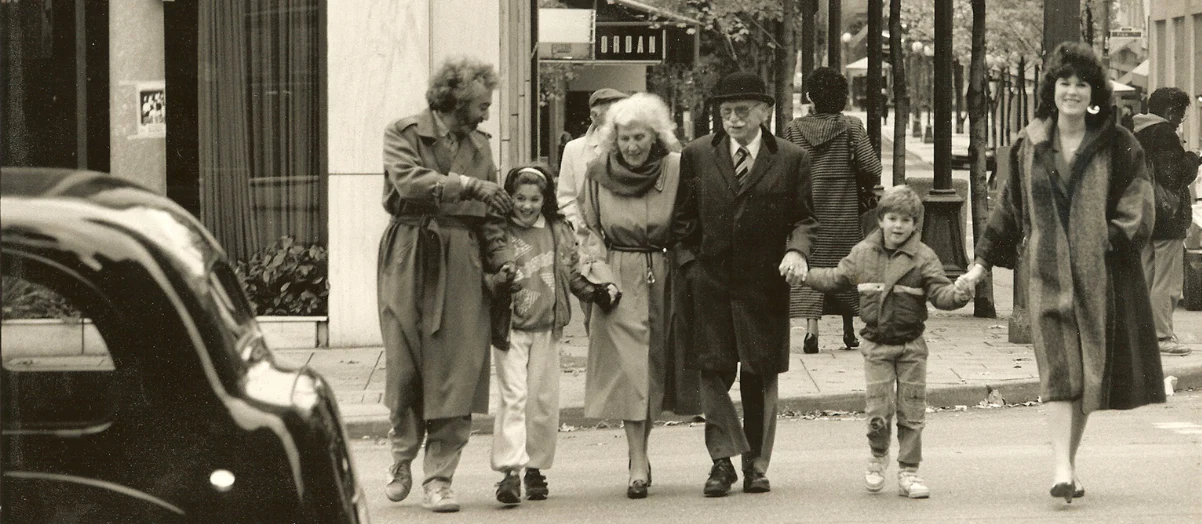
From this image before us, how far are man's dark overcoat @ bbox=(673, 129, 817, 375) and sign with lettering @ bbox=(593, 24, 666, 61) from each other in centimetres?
1526

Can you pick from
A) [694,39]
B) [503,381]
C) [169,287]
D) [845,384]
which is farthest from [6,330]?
[694,39]

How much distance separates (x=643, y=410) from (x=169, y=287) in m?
4.30

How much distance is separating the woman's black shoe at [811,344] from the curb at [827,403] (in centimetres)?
174

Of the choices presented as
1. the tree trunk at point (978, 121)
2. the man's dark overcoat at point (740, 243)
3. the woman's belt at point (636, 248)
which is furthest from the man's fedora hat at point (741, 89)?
the tree trunk at point (978, 121)

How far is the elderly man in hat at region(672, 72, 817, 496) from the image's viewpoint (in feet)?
24.3

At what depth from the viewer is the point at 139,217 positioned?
3.32 metres

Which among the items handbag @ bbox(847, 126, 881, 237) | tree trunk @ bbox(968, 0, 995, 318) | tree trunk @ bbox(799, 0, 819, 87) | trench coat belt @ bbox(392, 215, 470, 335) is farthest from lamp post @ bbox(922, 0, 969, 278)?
tree trunk @ bbox(799, 0, 819, 87)

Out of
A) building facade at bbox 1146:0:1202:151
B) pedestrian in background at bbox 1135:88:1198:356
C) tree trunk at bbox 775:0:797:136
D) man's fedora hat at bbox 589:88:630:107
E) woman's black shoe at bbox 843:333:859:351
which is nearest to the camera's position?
man's fedora hat at bbox 589:88:630:107

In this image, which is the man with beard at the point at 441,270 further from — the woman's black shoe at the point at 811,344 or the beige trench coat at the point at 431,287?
the woman's black shoe at the point at 811,344

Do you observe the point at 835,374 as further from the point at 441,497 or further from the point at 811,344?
the point at 441,497

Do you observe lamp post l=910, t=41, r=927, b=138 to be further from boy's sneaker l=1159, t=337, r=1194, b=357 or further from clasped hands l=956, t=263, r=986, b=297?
clasped hands l=956, t=263, r=986, b=297

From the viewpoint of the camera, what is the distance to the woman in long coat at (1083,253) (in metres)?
6.96

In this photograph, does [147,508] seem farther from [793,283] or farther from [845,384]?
[845,384]

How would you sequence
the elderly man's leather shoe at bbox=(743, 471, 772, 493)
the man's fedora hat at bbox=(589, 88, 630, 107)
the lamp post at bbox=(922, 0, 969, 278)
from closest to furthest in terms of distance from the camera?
the elderly man's leather shoe at bbox=(743, 471, 772, 493), the man's fedora hat at bbox=(589, 88, 630, 107), the lamp post at bbox=(922, 0, 969, 278)
